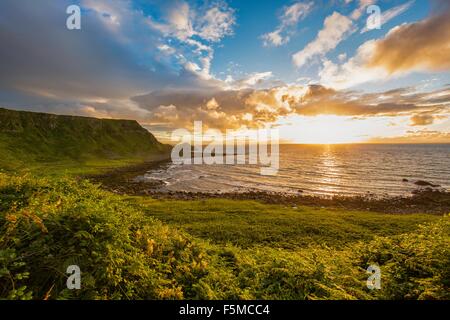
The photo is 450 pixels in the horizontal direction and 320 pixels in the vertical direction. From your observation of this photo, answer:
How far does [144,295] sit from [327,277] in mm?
4851

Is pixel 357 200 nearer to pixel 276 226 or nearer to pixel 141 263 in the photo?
pixel 276 226

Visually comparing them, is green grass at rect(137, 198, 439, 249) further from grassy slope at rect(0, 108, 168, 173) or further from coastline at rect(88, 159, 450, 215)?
grassy slope at rect(0, 108, 168, 173)

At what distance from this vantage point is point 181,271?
6.11 m

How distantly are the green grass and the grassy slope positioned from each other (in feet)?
213


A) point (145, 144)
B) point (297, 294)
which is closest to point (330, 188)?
point (297, 294)

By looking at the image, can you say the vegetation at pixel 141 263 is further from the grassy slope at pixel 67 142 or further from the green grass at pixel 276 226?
the grassy slope at pixel 67 142

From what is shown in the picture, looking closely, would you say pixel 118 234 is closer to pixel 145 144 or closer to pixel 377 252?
pixel 377 252

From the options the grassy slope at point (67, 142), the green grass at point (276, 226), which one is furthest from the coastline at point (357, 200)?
the grassy slope at point (67, 142)

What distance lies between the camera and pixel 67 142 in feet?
411

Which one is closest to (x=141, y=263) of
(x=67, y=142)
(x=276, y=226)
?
(x=276, y=226)

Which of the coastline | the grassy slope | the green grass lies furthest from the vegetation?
the grassy slope

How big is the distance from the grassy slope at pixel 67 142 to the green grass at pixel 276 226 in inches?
2560

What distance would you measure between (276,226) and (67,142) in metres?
140

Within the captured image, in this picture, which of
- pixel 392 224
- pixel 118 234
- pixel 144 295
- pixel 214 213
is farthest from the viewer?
pixel 214 213
